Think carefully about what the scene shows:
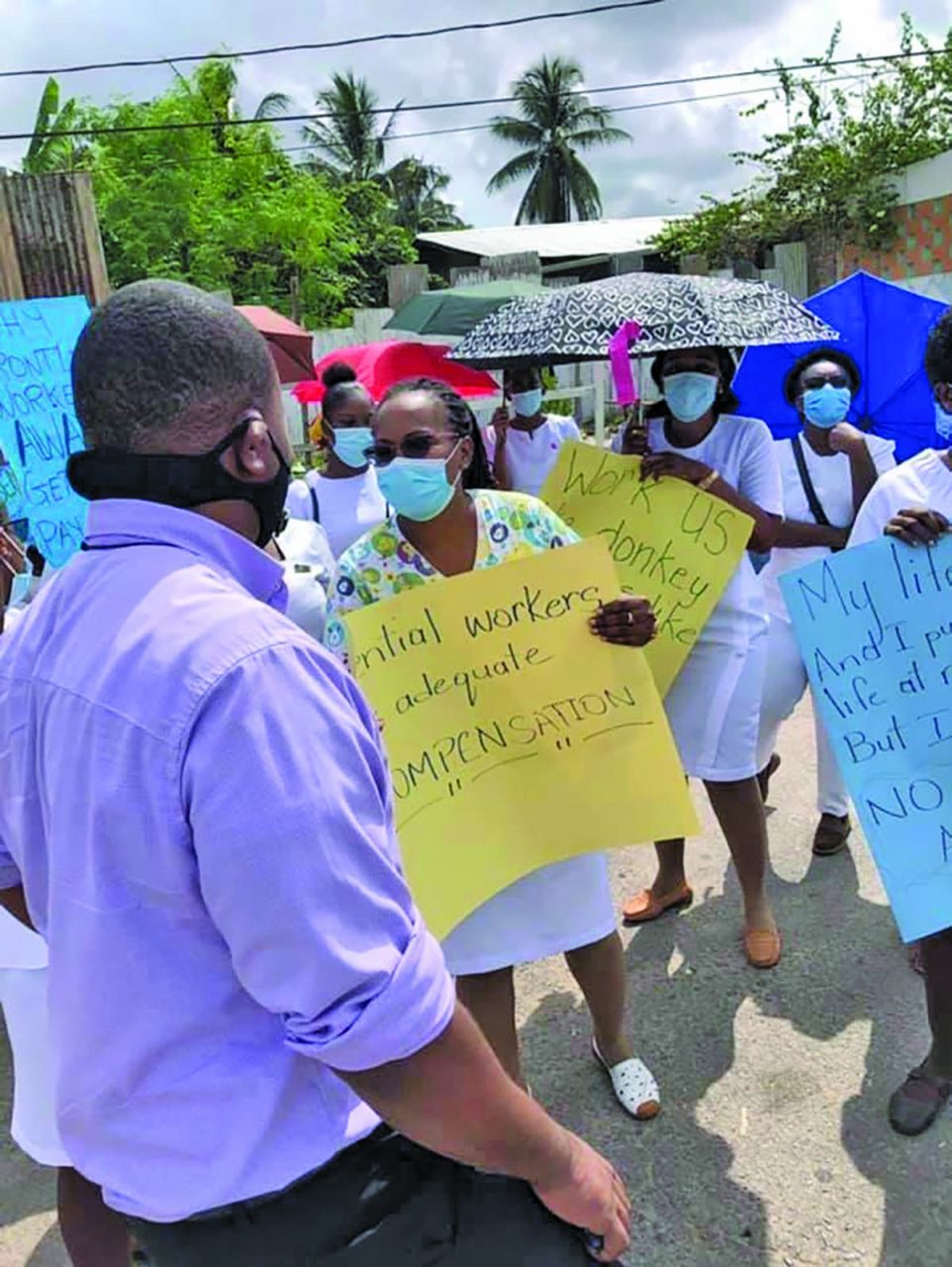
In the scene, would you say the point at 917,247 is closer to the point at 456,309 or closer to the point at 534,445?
the point at 456,309

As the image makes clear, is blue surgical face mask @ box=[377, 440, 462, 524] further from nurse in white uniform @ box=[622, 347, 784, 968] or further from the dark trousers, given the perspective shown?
the dark trousers

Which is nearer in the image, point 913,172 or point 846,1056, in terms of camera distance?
point 846,1056

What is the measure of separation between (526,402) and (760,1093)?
380 cm

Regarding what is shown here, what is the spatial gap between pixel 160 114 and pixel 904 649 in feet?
61.6

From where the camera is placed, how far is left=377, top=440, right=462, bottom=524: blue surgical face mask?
7.16 feet

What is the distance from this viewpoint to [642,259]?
2267cm

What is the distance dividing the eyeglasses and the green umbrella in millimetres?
5177

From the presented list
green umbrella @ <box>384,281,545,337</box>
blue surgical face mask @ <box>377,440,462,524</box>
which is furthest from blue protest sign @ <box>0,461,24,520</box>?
green umbrella @ <box>384,281,545,337</box>

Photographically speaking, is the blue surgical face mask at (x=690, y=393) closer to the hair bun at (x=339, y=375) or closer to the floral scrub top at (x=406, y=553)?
the floral scrub top at (x=406, y=553)

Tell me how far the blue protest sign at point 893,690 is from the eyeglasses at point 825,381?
1388 millimetres

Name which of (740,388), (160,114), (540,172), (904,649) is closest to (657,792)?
(904,649)

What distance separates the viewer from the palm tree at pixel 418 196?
110 feet

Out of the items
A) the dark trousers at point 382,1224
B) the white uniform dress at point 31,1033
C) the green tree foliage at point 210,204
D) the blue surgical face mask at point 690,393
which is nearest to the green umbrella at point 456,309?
the blue surgical face mask at point 690,393

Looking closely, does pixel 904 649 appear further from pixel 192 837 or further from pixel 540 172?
pixel 540 172
